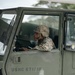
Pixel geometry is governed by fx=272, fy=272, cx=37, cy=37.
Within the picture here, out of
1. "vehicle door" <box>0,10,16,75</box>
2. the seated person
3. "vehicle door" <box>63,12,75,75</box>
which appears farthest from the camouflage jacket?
"vehicle door" <box>0,10,16,75</box>

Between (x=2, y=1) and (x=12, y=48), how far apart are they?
143 centimetres

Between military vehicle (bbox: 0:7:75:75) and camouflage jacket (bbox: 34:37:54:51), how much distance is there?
0.06 metres

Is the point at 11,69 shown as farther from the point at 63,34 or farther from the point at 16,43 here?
the point at 63,34

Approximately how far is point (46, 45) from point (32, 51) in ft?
0.80

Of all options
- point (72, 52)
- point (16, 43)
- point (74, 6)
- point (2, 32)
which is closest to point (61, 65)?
point (72, 52)

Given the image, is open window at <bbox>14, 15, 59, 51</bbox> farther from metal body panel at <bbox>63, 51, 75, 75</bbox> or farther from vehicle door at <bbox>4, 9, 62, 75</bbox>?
metal body panel at <bbox>63, 51, 75, 75</bbox>

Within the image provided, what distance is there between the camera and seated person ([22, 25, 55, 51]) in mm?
4293

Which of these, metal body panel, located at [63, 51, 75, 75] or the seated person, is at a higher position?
the seated person

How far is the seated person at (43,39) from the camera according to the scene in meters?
4.29

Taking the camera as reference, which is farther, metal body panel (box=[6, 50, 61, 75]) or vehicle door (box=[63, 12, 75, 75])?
vehicle door (box=[63, 12, 75, 75])

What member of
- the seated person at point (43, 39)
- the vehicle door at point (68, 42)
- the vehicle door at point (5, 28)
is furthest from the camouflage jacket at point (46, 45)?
the vehicle door at point (5, 28)

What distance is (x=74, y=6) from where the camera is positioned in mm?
5406

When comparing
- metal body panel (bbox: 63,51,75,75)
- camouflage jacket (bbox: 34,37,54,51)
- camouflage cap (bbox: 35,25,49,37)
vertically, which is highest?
camouflage cap (bbox: 35,25,49,37)

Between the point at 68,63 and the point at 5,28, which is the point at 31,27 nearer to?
the point at 5,28
